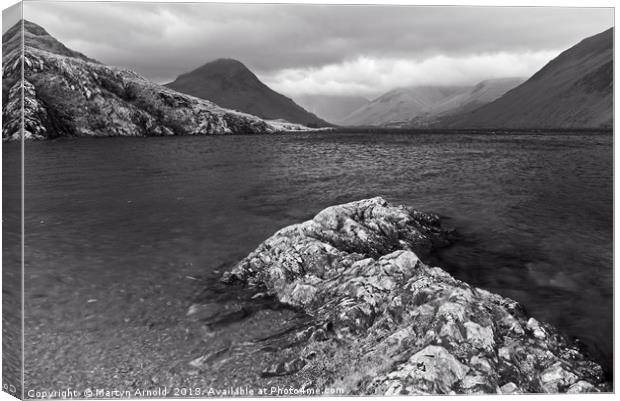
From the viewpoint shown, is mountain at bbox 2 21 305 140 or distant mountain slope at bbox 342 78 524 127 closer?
mountain at bbox 2 21 305 140

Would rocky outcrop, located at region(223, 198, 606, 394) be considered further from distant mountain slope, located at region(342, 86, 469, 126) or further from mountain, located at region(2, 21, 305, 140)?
mountain, located at region(2, 21, 305, 140)

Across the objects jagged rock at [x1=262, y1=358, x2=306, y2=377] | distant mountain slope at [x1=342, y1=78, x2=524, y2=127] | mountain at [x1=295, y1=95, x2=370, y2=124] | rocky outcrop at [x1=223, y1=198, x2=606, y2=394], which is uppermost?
distant mountain slope at [x1=342, y1=78, x2=524, y2=127]

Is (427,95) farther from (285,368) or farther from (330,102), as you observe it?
(285,368)

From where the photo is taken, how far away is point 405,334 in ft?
18.6

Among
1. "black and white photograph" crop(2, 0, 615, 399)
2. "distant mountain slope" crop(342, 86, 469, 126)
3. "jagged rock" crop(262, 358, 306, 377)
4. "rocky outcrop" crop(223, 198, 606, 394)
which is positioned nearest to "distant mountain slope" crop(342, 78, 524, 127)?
"distant mountain slope" crop(342, 86, 469, 126)

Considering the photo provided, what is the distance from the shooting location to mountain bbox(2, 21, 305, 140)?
6.19 meters

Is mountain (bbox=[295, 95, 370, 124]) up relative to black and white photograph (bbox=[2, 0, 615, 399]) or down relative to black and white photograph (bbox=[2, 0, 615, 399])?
up

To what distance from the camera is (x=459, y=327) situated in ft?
18.1

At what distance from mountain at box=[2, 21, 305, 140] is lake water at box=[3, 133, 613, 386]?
1177 mm

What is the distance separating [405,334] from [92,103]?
161 ft

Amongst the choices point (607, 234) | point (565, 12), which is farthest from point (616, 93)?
point (607, 234)

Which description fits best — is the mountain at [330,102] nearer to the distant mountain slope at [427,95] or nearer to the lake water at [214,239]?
the distant mountain slope at [427,95]

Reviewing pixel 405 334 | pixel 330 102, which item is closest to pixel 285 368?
pixel 405 334

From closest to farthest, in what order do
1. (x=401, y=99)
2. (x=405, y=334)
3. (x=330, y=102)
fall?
(x=405, y=334), (x=330, y=102), (x=401, y=99)
